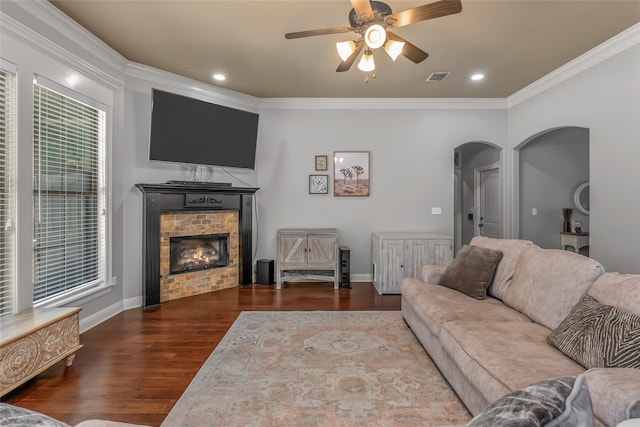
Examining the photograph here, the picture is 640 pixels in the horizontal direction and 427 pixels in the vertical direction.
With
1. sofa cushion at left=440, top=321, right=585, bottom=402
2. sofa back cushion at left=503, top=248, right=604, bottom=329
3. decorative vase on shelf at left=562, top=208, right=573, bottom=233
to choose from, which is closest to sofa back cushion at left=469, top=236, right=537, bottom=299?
sofa back cushion at left=503, top=248, right=604, bottom=329

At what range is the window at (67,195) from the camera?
2744mm

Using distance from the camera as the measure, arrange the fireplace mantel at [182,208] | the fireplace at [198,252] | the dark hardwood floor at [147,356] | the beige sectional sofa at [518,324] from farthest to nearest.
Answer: the fireplace at [198,252] → the fireplace mantel at [182,208] → the dark hardwood floor at [147,356] → the beige sectional sofa at [518,324]

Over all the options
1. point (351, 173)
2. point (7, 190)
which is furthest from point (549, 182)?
point (7, 190)

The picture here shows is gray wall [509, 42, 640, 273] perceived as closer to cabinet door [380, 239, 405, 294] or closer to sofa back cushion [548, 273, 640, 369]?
sofa back cushion [548, 273, 640, 369]

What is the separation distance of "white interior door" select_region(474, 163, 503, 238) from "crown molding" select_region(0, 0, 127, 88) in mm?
5717

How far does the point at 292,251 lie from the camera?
15.6 ft

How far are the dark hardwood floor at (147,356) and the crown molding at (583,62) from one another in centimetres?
343

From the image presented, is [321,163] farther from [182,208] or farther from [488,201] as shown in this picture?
[488,201]

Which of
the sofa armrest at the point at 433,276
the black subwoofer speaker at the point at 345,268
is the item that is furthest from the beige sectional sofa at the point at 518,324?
the black subwoofer speaker at the point at 345,268

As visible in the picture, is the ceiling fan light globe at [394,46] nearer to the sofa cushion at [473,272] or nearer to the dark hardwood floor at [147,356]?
the sofa cushion at [473,272]

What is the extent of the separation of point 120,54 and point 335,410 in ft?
13.5

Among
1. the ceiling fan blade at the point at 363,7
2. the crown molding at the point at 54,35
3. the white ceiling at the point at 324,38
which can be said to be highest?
the white ceiling at the point at 324,38

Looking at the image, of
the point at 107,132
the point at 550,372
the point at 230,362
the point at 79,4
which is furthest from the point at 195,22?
the point at 550,372

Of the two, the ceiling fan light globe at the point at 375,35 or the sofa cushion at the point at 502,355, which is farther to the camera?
the ceiling fan light globe at the point at 375,35
